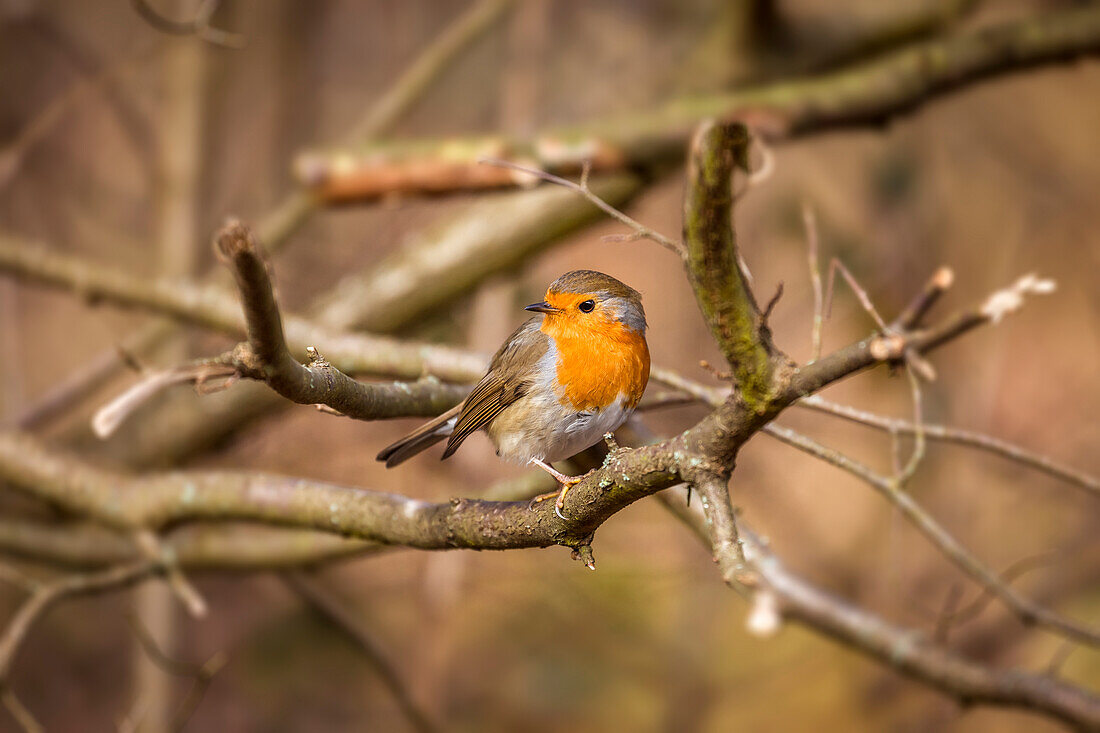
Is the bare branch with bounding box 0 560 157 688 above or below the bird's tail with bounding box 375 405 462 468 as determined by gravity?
above

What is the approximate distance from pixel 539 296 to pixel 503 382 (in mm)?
2706

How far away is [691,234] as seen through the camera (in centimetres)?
76

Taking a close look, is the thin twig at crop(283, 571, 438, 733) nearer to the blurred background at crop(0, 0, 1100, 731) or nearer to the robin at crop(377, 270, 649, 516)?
the blurred background at crop(0, 0, 1100, 731)

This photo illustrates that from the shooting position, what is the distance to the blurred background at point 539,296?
4.52 m

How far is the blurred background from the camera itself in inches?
178

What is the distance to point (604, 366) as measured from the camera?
1.23m

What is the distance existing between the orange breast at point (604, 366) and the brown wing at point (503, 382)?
12 centimetres

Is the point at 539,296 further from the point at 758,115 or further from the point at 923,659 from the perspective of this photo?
the point at 923,659

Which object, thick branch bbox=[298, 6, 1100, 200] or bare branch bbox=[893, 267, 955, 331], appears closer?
bare branch bbox=[893, 267, 955, 331]

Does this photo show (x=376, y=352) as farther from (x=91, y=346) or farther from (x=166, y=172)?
(x=91, y=346)

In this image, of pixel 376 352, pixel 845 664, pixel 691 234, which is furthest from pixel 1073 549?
pixel 691 234

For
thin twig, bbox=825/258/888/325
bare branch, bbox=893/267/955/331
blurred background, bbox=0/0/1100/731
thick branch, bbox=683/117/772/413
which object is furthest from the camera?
blurred background, bbox=0/0/1100/731

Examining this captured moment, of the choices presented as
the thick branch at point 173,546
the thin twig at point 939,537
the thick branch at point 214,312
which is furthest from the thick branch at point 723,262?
the thick branch at point 173,546

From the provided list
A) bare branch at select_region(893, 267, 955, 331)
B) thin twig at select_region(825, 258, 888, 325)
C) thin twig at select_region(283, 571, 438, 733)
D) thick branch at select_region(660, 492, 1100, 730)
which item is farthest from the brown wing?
thin twig at select_region(283, 571, 438, 733)
